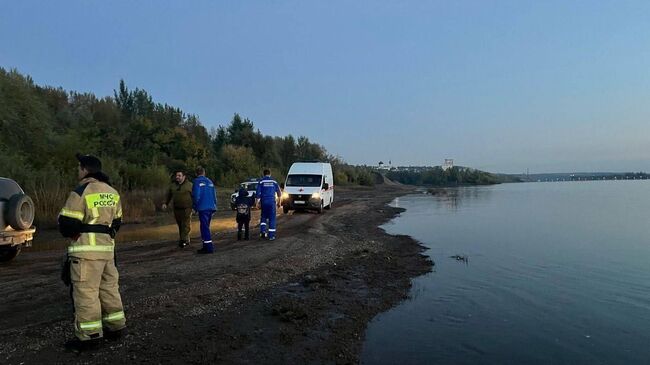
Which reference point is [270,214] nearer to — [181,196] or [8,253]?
[181,196]

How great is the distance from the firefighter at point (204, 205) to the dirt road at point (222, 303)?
443 millimetres

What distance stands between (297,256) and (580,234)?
1450 cm

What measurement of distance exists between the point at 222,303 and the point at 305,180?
18.4 m

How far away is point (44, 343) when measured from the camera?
211 inches

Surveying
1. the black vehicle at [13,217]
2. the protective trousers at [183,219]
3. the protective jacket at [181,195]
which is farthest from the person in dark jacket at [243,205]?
the black vehicle at [13,217]

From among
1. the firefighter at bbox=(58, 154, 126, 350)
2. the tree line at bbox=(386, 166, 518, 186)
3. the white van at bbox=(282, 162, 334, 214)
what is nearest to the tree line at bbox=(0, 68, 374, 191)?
the white van at bbox=(282, 162, 334, 214)

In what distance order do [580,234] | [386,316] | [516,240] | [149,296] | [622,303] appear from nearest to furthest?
[149,296]
[386,316]
[622,303]
[516,240]
[580,234]

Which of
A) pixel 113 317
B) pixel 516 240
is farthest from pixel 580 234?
pixel 113 317

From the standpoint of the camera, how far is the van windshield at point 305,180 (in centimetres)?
2564

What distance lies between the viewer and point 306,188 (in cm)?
2519

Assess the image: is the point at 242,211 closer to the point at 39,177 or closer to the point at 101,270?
the point at 101,270

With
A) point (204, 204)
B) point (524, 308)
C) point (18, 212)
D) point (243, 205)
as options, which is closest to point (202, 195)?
point (204, 204)

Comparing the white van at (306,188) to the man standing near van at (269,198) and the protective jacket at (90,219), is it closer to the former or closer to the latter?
the man standing near van at (269,198)

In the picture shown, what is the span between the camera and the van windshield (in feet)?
84.1
